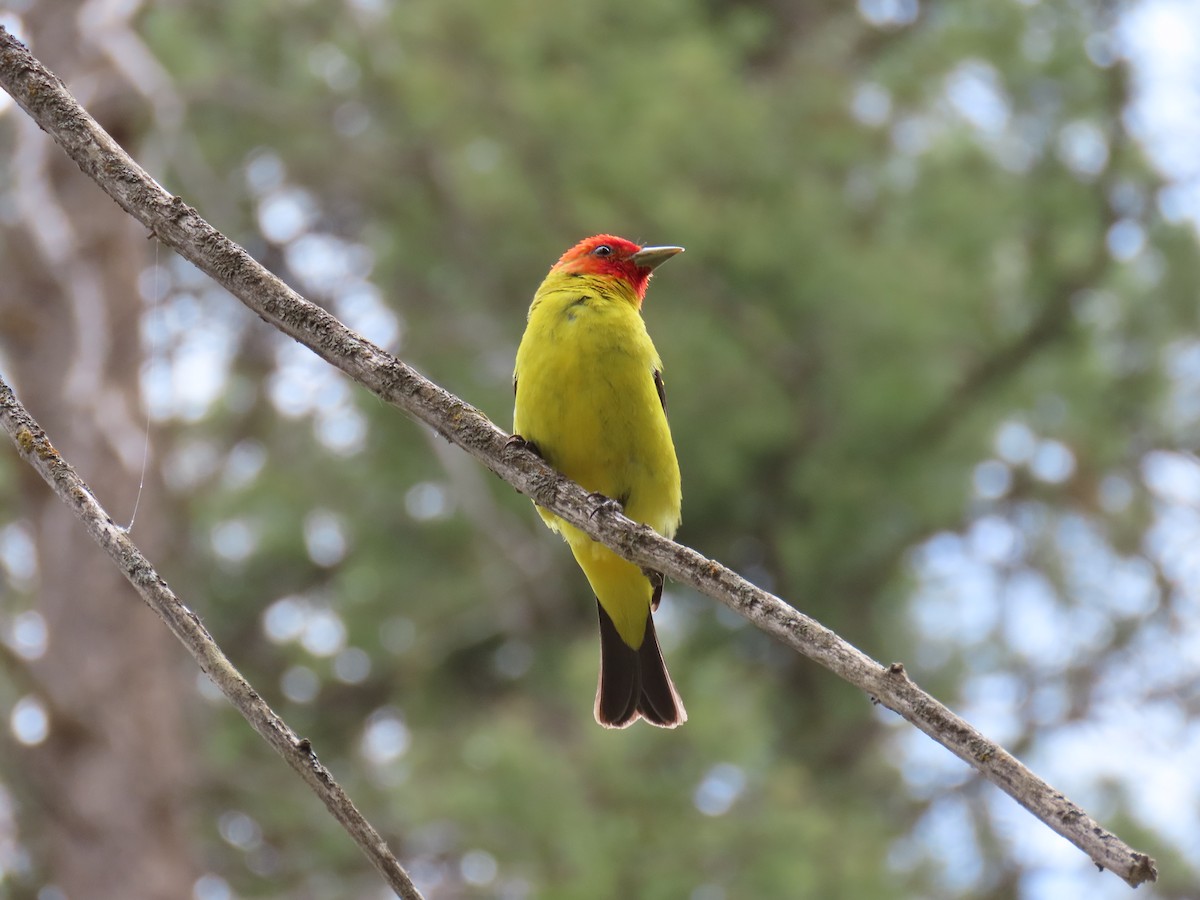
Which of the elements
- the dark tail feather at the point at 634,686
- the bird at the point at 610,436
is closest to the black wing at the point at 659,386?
the bird at the point at 610,436

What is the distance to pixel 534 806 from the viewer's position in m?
6.05

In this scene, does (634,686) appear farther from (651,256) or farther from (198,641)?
(198,641)

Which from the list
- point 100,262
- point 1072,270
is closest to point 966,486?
point 1072,270

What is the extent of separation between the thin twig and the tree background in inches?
152

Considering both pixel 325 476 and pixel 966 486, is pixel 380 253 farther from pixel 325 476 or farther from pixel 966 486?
pixel 966 486

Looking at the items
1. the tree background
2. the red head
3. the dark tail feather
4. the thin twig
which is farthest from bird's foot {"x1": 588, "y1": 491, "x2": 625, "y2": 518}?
the tree background

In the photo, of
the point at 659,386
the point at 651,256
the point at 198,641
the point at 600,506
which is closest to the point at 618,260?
the point at 651,256

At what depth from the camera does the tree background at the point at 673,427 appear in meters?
6.26

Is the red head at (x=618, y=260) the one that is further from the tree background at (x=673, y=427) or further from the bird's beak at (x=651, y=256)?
the tree background at (x=673, y=427)

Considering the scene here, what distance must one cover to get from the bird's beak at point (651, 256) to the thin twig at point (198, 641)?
100 inches

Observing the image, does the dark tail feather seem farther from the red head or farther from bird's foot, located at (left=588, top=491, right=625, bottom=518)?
bird's foot, located at (left=588, top=491, right=625, bottom=518)

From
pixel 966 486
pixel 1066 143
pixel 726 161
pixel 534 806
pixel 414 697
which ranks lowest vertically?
pixel 534 806

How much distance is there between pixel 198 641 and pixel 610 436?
185cm

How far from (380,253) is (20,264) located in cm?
200
